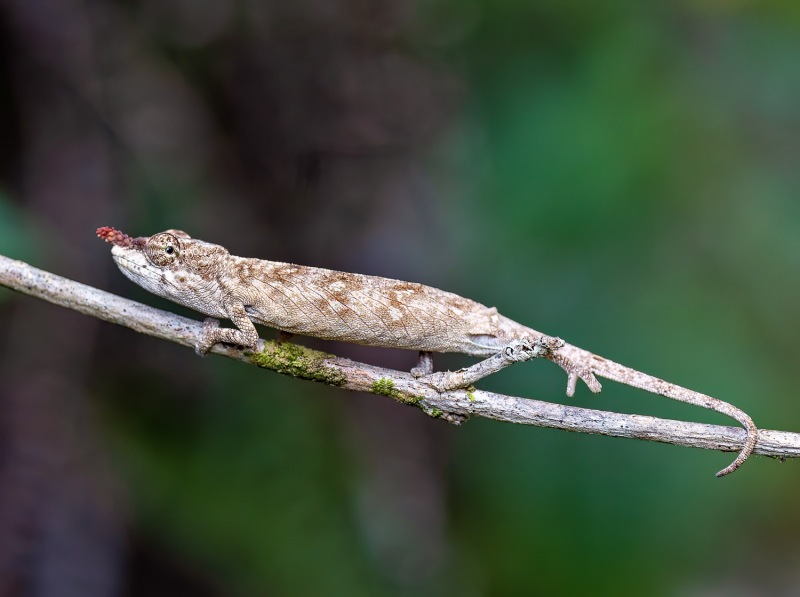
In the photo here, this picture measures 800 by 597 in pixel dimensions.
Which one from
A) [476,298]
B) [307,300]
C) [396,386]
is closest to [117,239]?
[307,300]

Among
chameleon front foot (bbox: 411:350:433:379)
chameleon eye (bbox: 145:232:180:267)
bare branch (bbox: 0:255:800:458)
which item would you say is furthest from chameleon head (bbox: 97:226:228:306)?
chameleon front foot (bbox: 411:350:433:379)

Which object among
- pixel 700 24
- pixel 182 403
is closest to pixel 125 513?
pixel 182 403

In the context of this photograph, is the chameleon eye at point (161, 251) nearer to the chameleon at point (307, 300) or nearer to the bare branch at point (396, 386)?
the chameleon at point (307, 300)

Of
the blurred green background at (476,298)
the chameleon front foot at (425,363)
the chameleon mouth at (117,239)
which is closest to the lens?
the chameleon mouth at (117,239)

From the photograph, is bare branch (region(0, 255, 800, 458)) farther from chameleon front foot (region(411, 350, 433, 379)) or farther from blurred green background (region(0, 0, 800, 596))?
blurred green background (region(0, 0, 800, 596))

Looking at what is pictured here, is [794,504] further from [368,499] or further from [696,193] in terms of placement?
[368,499]

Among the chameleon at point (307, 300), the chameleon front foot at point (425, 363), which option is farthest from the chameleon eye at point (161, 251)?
the chameleon front foot at point (425, 363)

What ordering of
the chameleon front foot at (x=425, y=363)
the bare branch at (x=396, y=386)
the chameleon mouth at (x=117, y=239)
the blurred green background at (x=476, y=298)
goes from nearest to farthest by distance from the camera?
1. the bare branch at (x=396, y=386)
2. the chameleon mouth at (x=117, y=239)
3. the chameleon front foot at (x=425, y=363)
4. the blurred green background at (x=476, y=298)
